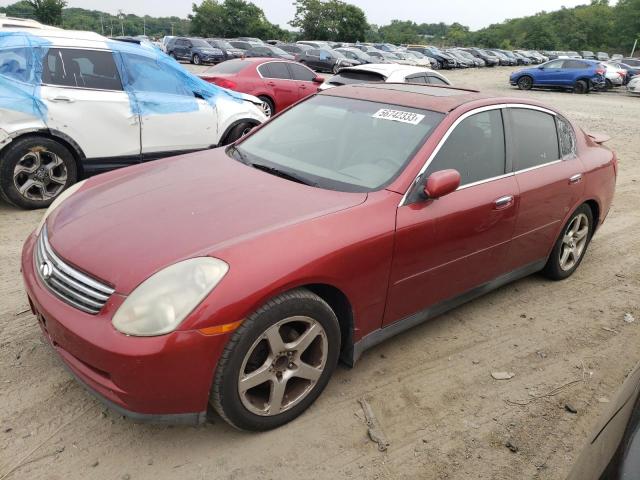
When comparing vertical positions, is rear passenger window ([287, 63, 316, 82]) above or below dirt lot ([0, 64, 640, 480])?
above

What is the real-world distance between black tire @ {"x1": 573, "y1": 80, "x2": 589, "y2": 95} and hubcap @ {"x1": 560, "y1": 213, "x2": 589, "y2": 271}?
78.6 ft

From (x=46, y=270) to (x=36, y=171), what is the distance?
10.7 feet

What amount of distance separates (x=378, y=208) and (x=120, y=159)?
12.9ft

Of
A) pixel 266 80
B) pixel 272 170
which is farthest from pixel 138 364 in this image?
pixel 266 80

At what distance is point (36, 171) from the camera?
5223 mm

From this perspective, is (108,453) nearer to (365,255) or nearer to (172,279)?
(172,279)

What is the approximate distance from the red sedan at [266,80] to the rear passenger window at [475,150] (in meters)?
7.78

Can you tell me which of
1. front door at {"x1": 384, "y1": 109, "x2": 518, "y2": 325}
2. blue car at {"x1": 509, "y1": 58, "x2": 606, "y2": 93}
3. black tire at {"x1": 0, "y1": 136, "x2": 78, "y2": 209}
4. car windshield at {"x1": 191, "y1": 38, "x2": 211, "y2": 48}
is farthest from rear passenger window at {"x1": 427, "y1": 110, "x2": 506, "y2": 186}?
car windshield at {"x1": 191, "y1": 38, "x2": 211, "y2": 48}

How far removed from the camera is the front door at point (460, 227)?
2.91 m

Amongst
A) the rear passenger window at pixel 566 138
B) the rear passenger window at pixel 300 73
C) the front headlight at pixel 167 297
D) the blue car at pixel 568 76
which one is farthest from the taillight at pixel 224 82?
the blue car at pixel 568 76

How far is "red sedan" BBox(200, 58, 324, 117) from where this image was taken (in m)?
10.6

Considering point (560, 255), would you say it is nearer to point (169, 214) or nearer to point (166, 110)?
point (169, 214)

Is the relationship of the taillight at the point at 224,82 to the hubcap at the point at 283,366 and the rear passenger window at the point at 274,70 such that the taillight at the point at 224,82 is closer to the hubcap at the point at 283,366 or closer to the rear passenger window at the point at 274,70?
the rear passenger window at the point at 274,70

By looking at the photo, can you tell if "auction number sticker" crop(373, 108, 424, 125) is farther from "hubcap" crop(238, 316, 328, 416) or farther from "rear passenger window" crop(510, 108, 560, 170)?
"hubcap" crop(238, 316, 328, 416)
